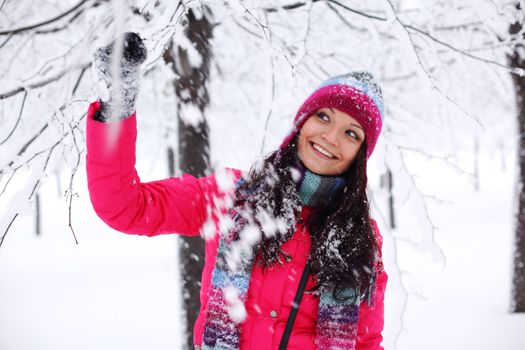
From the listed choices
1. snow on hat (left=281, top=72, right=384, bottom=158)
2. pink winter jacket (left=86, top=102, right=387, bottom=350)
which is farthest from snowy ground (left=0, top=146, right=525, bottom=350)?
pink winter jacket (left=86, top=102, right=387, bottom=350)

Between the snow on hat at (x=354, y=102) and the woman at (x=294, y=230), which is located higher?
the snow on hat at (x=354, y=102)

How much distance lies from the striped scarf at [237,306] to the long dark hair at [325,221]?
0.05 m

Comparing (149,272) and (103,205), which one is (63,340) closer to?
(149,272)

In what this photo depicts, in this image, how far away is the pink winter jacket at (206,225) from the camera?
1.25m

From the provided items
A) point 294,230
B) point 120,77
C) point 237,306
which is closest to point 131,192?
point 120,77

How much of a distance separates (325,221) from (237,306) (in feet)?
1.88

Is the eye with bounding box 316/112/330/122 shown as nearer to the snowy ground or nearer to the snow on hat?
the snow on hat

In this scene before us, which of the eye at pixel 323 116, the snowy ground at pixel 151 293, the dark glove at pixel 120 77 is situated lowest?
the snowy ground at pixel 151 293

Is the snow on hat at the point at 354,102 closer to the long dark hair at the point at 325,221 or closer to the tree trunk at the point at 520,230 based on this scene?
the long dark hair at the point at 325,221

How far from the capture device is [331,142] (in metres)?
1.75

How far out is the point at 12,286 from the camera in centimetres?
739

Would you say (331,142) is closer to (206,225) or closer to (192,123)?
(206,225)

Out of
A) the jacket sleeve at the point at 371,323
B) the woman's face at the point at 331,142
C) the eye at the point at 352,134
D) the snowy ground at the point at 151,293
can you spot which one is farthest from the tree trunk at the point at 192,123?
the jacket sleeve at the point at 371,323

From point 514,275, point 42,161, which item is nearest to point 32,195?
point 42,161
